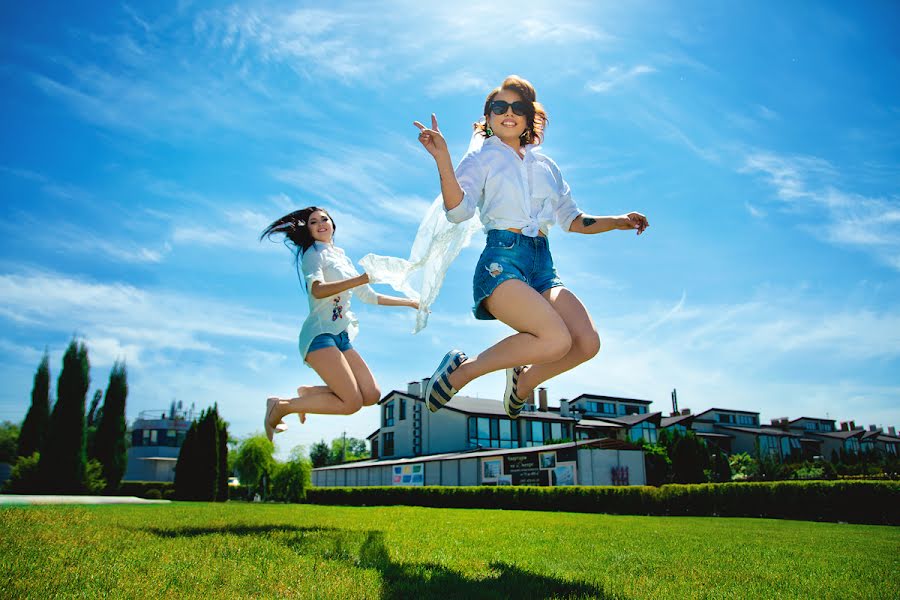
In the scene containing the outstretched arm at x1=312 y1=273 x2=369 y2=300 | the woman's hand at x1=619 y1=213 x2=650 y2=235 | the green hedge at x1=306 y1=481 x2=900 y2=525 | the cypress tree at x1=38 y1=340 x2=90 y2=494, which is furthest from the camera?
the cypress tree at x1=38 y1=340 x2=90 y2=494

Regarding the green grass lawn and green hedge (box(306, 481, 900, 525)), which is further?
green hedge (box(306, 481, 900, 525))

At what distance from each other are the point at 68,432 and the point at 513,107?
102ft

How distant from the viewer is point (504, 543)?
561 cm

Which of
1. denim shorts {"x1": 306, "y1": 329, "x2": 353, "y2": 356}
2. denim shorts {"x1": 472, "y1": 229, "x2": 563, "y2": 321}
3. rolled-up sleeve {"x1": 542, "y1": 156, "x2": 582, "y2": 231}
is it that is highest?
rolled-up sleeve {"x1": 542, "y1": 156, "x2": 582, "y2": 231}

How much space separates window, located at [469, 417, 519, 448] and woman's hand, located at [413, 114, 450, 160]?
43.1 metres

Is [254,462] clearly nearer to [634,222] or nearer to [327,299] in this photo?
[327,299]

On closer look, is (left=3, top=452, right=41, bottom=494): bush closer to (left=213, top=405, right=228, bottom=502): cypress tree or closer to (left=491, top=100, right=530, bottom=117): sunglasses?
(left=213, top=405, right=228, bottom=502): cypress tree

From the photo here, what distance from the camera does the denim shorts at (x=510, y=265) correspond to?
4344 millimetres

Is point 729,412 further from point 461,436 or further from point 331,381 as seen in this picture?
point 331,381

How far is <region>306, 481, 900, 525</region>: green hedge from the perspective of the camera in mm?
17859

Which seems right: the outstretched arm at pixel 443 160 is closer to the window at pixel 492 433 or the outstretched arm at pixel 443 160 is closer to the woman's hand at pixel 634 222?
the woman's hand at pixel 634 222

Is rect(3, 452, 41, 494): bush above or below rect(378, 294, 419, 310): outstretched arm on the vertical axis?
below

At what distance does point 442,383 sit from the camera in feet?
14.8

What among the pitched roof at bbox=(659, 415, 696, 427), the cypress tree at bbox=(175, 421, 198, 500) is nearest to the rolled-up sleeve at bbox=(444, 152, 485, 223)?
the cypress tree at bbox=(175, 421, 198, 500)
